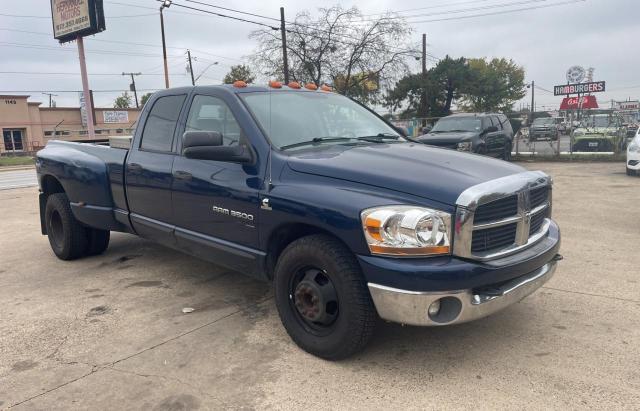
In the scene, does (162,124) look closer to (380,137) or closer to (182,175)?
(182,175)

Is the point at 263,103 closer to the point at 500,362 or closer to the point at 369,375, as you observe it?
the point at 369,375

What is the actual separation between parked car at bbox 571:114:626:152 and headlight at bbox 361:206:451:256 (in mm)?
16798

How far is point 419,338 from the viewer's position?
3.52m

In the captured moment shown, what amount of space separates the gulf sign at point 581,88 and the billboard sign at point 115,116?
44.2 m

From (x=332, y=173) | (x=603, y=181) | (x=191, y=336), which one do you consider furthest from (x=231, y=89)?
(x=603, y=181)

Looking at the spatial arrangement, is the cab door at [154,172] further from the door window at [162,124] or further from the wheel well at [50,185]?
the wheel well at [50,185]

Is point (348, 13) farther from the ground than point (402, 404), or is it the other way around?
point (348, 13)

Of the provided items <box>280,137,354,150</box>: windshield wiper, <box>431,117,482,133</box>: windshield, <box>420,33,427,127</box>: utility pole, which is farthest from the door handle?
<box>420,33,427,127</box>: utility pole

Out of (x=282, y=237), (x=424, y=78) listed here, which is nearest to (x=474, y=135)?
(x=282, y=237)

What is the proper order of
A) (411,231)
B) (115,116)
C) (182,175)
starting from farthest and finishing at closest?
(115,116) < (182,175) < (411,231)

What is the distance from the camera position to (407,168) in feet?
10.3

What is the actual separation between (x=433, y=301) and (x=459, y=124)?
1162cm

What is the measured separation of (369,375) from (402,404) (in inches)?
13.8

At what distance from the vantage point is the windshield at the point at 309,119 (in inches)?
148
